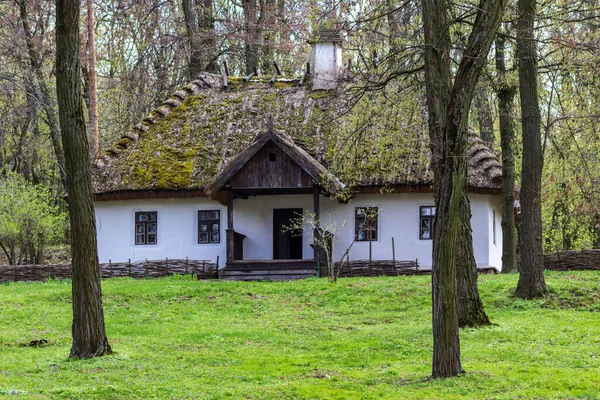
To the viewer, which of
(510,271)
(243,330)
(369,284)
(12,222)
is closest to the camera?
(243,330)

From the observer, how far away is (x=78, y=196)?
11.8 metres

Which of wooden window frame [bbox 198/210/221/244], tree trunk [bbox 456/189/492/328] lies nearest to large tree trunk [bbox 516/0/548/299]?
tree trunk [bbox 456/189/492/328]

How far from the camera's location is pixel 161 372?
11.1 m

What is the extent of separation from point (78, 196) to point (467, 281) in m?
6.47

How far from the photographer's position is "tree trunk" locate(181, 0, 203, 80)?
2903 centimetres

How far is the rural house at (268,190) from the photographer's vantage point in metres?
23.6

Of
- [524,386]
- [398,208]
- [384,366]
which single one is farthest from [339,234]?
[524,386]

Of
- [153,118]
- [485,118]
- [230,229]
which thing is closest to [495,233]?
[485,118]

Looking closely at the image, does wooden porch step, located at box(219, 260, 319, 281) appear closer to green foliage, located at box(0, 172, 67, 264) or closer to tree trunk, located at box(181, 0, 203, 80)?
green foliage, located at box(0, 172, 67, 264)

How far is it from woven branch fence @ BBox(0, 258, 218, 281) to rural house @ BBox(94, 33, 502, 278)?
2.41ft

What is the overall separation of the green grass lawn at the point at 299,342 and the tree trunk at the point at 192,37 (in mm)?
11222

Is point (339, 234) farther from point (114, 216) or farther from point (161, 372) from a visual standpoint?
point (161, 372)

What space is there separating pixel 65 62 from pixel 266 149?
12.3 metres

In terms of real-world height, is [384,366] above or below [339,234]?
below
